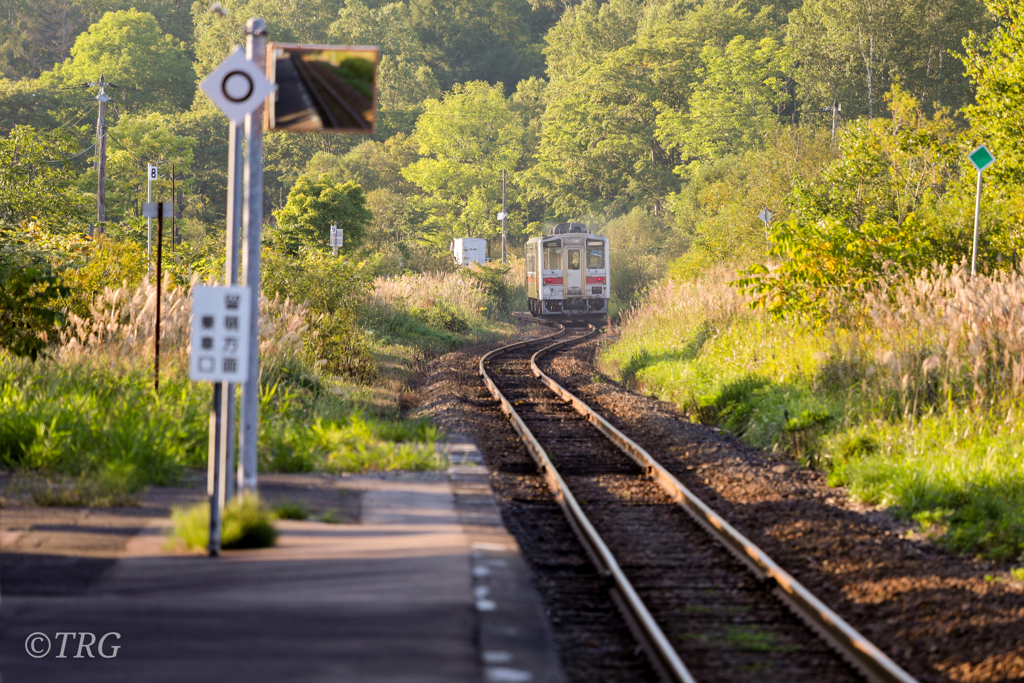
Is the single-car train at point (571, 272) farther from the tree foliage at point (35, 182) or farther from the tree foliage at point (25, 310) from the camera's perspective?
the tree foliage at point (25, 310)

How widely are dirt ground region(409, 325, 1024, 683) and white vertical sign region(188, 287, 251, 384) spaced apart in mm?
2435

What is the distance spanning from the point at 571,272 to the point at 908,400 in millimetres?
25699

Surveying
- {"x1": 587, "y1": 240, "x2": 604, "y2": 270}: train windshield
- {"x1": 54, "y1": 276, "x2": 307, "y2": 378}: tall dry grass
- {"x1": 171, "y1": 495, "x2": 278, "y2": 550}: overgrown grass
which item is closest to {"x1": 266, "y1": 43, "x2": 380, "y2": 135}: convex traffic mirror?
{"x1": 171, "y1": 495, "x2": 278, "y2": 550}: overgrown grass

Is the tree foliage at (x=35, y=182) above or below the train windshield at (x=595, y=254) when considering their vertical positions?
above

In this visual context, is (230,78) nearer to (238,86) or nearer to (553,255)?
(238,86)

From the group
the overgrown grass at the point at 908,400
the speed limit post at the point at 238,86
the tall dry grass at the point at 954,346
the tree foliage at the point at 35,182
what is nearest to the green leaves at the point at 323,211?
the tree foliage at the point at 35,182

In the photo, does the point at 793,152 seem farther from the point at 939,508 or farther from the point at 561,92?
the point at 561,92

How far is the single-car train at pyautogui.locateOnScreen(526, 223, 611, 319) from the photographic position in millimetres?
35969

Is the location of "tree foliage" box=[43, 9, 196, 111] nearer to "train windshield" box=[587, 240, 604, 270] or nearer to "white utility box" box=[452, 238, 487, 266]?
"white utility box" box=[452, 238, 487, 266]

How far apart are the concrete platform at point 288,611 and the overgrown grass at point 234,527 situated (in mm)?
140

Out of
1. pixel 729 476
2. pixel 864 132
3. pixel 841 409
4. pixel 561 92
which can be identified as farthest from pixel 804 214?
pixel 561 92

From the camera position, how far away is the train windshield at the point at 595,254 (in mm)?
36188

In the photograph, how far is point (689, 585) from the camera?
6.59m

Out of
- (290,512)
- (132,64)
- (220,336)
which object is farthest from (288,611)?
(132,64)
